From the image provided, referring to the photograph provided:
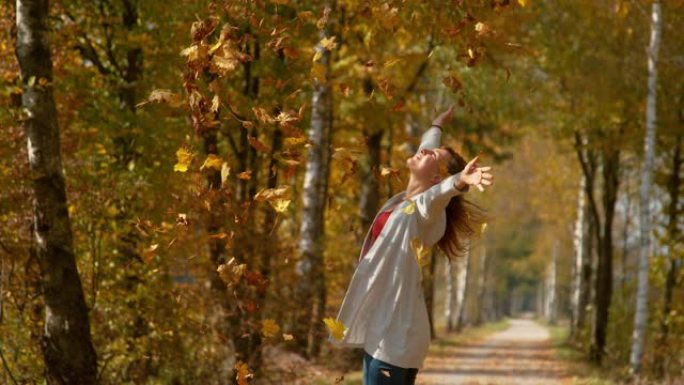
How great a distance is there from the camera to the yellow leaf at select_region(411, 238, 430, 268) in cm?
444

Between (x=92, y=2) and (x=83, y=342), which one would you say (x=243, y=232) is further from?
(x=92, y=2)

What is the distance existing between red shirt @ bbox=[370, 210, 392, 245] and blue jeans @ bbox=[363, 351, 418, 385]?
0.67 meters

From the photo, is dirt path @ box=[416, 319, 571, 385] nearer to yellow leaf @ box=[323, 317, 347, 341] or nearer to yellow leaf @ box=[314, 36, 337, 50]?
yellow leaf @ box=[323, 317, 347, 341]

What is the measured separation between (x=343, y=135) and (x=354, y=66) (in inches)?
180

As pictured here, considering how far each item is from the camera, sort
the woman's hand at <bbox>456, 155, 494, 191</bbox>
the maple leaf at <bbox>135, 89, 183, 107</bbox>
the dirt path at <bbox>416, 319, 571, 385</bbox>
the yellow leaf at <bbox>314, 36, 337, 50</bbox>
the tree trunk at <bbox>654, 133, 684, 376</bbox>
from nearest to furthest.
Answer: the woman's hand at <bbox>456, 155, 494, 191</bbox> → the maple leaf at <bbox>135, 89, 183, 107</bbox> → the yellow leaf at <bbox>314, 36, 337, 50</bbox> → the dirt path at <bbox>416, 319, 571, 385</bbox> → the tree trunk at <bbox>654, 133, 684, 376</bbox>

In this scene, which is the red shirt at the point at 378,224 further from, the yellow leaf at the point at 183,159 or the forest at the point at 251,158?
the yellow leaf at the point at 183,159

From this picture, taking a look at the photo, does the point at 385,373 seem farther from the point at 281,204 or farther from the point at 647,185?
the point at 647,185

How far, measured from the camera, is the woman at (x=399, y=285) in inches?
175

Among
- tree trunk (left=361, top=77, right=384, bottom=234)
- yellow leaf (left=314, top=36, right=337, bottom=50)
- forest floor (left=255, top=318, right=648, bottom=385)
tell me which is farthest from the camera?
tree trunk (left=361, top=77, right=384, bottom=234)

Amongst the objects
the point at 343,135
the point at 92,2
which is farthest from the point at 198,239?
the point at 343,135

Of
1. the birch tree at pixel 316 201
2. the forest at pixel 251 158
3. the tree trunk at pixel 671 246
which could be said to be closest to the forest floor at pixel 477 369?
the forest at pixel 251 158

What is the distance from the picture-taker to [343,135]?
2070 cm

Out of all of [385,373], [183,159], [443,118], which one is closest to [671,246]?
[443,118]

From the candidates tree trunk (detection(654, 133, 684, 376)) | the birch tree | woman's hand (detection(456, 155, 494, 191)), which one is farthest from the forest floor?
woman's hand (detection(456, 155, 494, 191))
